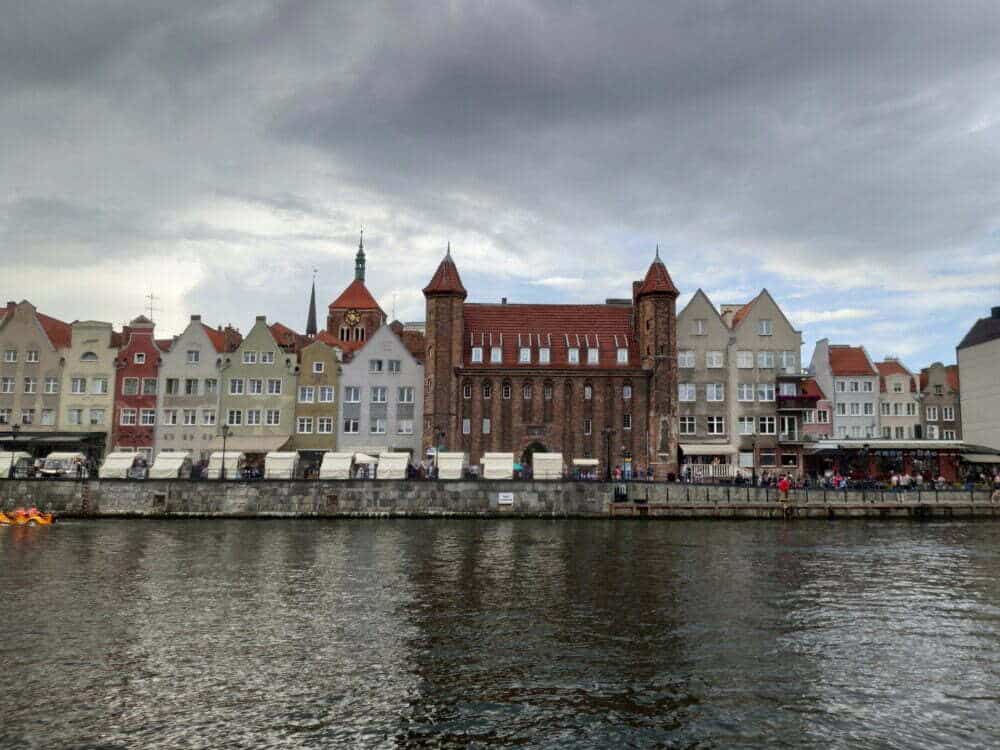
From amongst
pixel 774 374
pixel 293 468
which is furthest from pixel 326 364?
pixel 774 374

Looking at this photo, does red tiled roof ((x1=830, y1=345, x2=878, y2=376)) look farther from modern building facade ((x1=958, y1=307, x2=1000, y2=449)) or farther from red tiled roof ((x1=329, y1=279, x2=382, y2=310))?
red tiled roof ((x1=329, y1=279, x2=382, y2=310))

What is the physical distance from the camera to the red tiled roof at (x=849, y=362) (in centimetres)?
9025

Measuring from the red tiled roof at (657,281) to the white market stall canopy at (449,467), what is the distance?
27868 mm

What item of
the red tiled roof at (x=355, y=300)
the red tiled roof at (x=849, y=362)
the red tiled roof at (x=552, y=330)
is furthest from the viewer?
the red tiled roof at (x=355, y=300)

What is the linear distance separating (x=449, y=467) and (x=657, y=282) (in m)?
Answer: 29.8

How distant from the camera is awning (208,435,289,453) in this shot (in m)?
78.2

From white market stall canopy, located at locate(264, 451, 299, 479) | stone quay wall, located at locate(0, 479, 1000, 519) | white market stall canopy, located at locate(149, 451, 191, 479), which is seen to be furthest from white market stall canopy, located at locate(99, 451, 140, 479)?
white market stall canopy, located at locate(264, 451, 299, 479)

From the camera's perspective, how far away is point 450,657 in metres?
21.5

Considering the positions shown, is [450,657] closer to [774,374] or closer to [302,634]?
[302,634]

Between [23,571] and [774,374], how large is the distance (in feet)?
219

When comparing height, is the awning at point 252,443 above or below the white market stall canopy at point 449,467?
above

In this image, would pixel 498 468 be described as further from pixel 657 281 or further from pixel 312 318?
pixel 312 318

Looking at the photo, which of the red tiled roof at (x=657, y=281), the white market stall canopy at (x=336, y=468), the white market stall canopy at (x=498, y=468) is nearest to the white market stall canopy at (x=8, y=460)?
the white market stall canopy at (x=336, y=468)

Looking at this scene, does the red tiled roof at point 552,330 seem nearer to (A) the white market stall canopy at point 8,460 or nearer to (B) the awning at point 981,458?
(B) the awning at point 981,458
